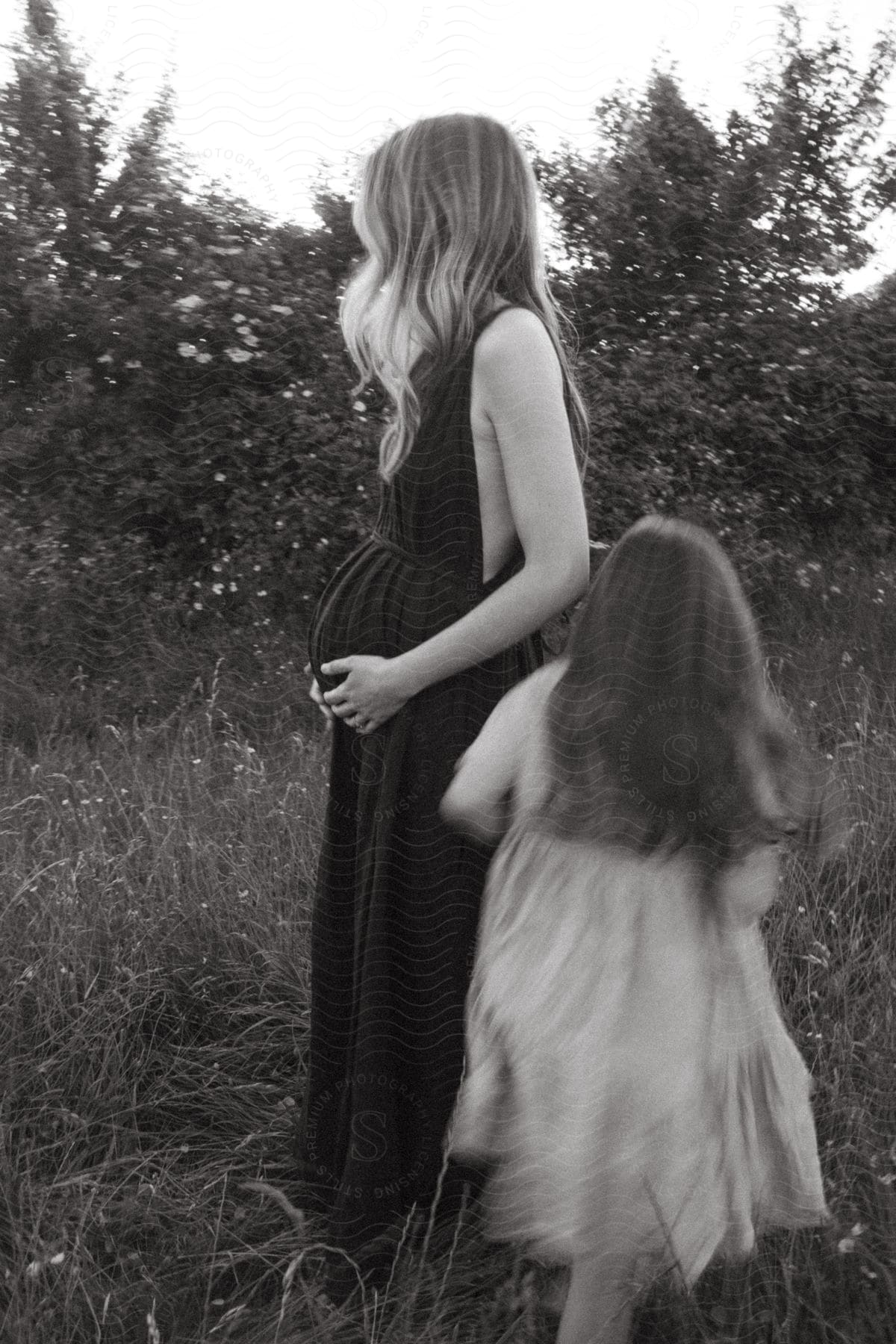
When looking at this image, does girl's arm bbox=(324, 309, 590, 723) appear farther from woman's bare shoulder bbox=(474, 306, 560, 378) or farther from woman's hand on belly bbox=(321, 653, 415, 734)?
woman's hand on belly bbox=(321, 653, 415, 734)

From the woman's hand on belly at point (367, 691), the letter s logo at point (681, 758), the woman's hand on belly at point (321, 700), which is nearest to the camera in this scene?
the letter s logo at point (681, 758)

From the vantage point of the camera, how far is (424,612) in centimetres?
177

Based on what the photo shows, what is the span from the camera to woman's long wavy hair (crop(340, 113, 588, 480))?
5.32 feet

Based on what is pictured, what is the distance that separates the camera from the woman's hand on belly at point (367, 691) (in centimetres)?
173

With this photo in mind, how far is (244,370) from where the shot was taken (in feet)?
14.7

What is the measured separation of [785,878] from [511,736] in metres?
1.35

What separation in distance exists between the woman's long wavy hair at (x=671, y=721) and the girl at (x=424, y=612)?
172 mm

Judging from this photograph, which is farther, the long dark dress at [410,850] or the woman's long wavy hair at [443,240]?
the long dark dress at [410,850]

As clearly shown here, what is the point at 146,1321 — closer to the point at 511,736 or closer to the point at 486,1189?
the point at 486,1189

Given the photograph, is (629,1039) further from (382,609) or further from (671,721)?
(382,609)

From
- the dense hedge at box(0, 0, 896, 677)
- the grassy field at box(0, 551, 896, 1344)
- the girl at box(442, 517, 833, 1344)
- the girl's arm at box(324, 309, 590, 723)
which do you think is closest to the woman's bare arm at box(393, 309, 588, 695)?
the girl's arm at box(324, 309, 590, 723)

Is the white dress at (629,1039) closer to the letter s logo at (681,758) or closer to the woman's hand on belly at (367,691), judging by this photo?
Answer: the letter s logo at (681,758)

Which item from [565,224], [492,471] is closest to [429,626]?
[492,471]

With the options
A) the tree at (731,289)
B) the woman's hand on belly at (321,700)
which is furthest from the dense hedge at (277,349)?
the woman's hand on belly at (321,700)
